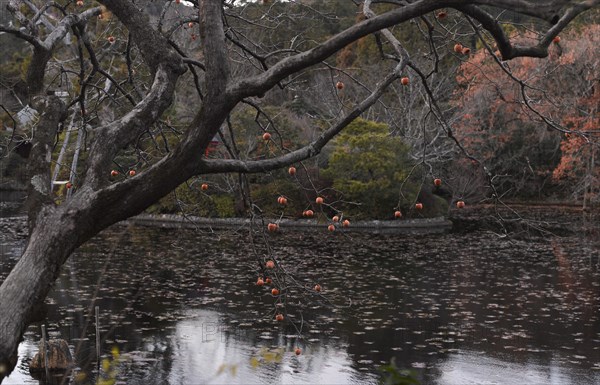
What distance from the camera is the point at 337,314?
528 inches

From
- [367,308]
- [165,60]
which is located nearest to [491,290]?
[367,308]

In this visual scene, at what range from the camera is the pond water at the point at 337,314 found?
10227 mm

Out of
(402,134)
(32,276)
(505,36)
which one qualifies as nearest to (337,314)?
(505,36)

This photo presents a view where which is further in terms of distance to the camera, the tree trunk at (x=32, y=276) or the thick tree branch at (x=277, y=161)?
the thick tree branch at (x=277, y=161)

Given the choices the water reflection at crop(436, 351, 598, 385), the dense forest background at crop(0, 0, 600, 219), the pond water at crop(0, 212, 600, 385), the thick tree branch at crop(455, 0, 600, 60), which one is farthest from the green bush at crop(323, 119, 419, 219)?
the thick tree branch at crop(455, 0, 600, 60)

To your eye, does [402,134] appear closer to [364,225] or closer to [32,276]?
[364,225]

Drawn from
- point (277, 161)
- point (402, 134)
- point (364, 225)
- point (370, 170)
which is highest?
point (402, 134)

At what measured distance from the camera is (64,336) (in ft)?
37.4

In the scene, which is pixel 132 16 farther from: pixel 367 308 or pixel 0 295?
pixel 367 308

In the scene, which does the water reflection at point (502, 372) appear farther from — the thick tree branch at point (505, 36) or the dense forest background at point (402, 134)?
the dense forest background at point (402, 134)

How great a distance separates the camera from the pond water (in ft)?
33.6

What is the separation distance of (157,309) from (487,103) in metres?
23.8

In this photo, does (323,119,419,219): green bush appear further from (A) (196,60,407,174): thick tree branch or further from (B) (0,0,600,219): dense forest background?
(A) (196,60,407,174): thick tree branch

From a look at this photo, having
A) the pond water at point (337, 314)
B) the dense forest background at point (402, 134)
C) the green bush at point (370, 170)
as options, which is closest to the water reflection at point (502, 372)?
the pond water at point (337, 314)
